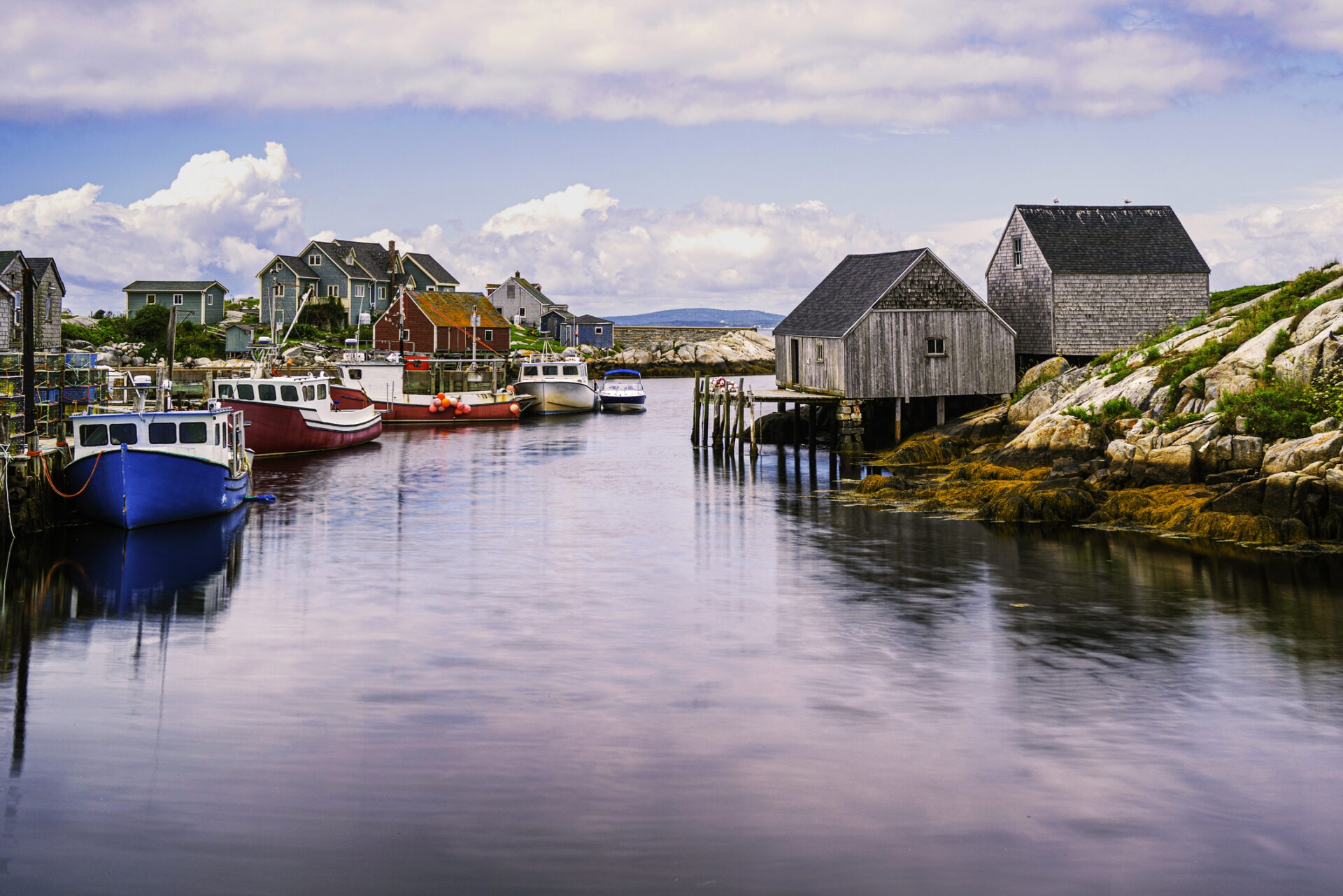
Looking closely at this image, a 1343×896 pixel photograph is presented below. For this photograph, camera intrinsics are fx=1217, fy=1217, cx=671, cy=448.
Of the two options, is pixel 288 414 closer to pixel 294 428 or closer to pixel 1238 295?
pixel 294 428

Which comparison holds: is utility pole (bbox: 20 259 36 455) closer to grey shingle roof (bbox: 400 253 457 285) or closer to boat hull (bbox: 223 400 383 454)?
boat hull (bbox: 223 400 383 454)

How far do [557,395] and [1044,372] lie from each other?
3577 cm

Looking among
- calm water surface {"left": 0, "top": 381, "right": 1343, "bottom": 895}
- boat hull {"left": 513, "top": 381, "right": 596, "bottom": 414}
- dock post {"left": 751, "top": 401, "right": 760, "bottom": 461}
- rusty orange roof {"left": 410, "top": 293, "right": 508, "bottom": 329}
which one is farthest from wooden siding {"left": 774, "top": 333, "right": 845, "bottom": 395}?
rusty orange roof {"left": 410, "top": 293, "right": 508, "bottom": 329}

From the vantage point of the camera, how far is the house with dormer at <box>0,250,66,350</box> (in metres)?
53.3

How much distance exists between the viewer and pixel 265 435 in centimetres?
4547

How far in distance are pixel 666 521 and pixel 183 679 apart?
53.8ft

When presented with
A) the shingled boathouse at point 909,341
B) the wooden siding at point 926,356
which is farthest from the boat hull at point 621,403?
the wooden siding at point 926,356

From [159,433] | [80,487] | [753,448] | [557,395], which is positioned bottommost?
[80,487]

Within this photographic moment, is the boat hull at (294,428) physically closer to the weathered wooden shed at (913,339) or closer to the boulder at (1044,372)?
the weathered wooden shed at (913,339)

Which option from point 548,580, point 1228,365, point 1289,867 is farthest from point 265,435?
point 1289,867

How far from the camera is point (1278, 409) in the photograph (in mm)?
27594

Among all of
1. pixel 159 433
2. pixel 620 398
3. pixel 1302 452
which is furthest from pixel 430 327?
pixel 1302 452

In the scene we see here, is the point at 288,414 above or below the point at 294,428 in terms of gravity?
above

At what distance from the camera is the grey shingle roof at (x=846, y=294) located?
4266 cm
